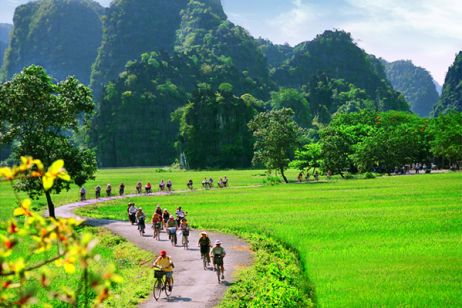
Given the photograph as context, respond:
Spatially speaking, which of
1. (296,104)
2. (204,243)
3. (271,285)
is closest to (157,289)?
(271,285)

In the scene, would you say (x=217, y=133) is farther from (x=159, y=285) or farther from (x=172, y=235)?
(x=159, y=285)

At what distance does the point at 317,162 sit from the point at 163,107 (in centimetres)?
10357

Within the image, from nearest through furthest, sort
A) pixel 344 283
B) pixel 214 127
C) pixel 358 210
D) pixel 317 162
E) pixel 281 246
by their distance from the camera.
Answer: pixel 344 283
pixel 281 246
pixel 358 210
pixel 317 162
pixel 214 127

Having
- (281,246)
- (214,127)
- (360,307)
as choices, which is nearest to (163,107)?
(214,127)

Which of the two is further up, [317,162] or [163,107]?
[163,107]

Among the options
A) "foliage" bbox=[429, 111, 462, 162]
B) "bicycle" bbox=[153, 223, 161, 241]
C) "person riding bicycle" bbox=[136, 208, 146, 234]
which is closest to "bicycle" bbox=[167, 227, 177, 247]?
"bicycle" bbox=[153, 223, 161, 241]

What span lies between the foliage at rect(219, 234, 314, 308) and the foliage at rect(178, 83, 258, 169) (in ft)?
387

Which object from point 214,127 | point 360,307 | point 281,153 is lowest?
point 360,307

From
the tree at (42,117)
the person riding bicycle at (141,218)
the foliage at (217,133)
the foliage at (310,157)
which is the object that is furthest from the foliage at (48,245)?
the foliage at (217,133)

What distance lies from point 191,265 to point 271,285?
21.6 ft

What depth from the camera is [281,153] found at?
85.9 meters

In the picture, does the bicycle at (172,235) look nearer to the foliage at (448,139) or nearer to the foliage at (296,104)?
the foliage at (448,139)

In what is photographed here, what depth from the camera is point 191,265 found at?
25.5 metres

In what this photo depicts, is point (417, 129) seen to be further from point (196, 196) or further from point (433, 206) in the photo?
point (433, 206)
